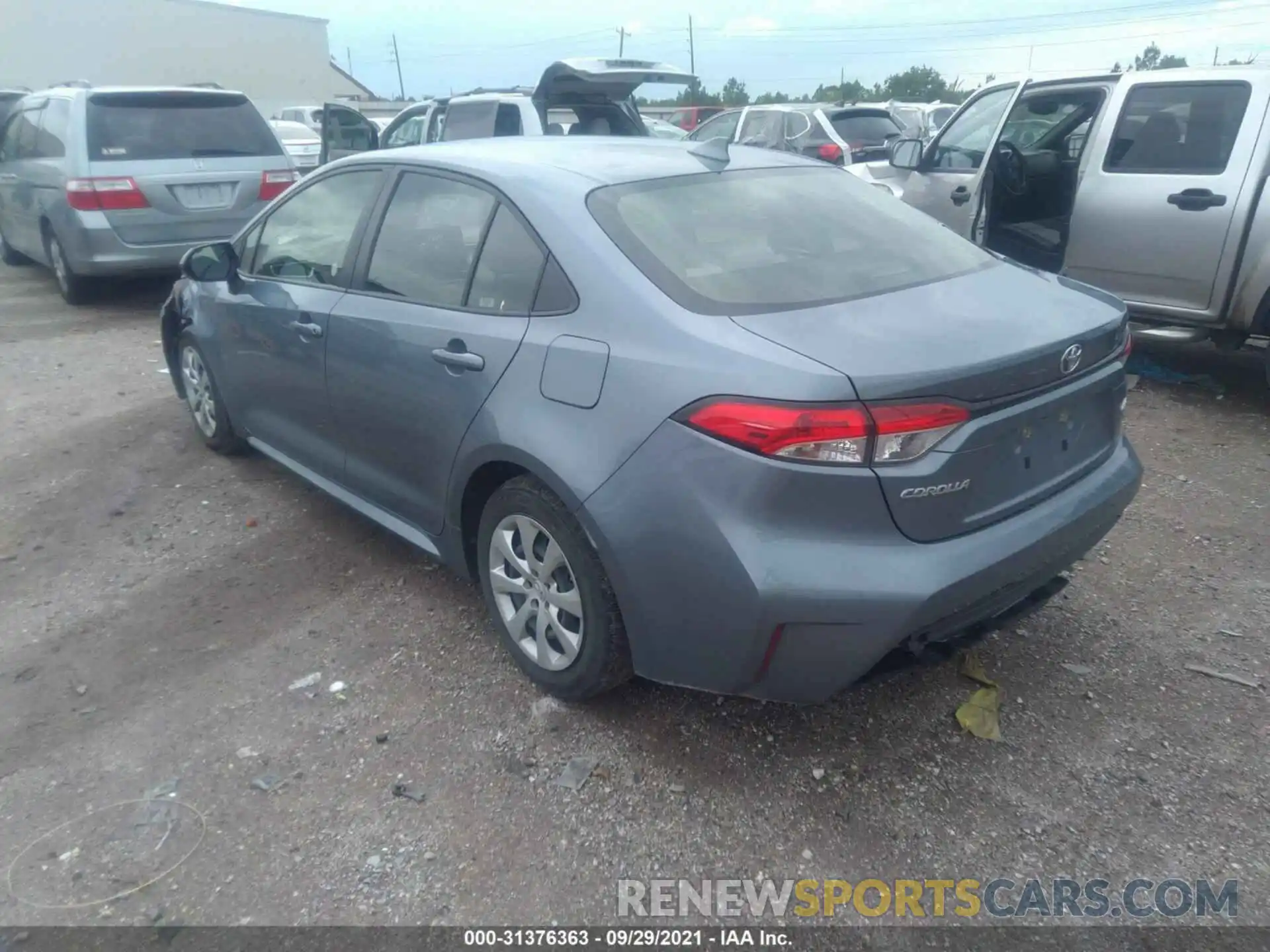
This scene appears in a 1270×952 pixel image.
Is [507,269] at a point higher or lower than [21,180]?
higher

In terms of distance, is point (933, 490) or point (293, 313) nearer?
point (933, 490)

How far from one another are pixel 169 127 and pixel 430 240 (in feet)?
20.3

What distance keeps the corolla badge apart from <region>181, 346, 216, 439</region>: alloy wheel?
152 inches

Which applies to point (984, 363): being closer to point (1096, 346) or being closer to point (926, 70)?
point (1096, 346)

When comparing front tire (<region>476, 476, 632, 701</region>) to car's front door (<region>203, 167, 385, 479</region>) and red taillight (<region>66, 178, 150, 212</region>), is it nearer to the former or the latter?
car's front door (<region>203, 167, 385, 479</region>)

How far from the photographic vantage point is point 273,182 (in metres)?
8.65

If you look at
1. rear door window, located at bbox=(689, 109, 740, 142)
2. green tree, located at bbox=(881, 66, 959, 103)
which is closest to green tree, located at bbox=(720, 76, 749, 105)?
green tree, located at bbox=(881, 66, 959, 103)

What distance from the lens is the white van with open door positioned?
811cm

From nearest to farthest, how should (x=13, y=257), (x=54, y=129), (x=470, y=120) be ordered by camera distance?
(x=54, y=129), (x=470, y=120), (x=13, y=257)

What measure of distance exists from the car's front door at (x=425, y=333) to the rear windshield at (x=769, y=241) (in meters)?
0.37

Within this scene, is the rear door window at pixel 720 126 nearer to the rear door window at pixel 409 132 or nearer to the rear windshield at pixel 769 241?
the rear door window at pixel 409 132

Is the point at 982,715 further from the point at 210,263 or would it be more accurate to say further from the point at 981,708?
the point at 210,263

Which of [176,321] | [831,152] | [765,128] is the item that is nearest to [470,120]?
[831,152]

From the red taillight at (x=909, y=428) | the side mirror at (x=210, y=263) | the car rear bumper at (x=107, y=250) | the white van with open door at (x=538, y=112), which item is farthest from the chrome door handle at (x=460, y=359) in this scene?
the car rear bumper at (x=107, y=250)
